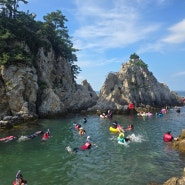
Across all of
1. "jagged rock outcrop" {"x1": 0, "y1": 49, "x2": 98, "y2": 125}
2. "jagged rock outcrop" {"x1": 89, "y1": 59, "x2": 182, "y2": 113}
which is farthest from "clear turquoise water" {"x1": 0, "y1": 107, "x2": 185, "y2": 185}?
"jagged rock outcrop" {"x1": 89, "y1": 59, "x2": 182, "y2": 113}

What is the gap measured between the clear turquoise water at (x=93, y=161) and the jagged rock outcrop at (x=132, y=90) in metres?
28.5

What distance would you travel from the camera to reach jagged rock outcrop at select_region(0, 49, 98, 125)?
1999 inches

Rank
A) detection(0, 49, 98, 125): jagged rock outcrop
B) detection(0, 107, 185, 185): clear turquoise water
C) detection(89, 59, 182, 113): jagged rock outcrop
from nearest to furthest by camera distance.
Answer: detection(0, 107, 185, 185): clear turquoise water < detection(0, 49, 98, 125): jagged rock outcrop < detection(89, 59, 182, 113): jagged rock outcrop

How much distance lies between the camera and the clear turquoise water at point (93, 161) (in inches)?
885

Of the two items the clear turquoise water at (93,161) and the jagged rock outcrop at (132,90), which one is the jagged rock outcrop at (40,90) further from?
the clear turquoise water at (93,161)

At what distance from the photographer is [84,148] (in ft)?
105

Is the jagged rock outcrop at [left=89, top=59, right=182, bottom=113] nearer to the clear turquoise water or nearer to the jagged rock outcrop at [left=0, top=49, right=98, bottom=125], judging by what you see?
the jagged rock outcrop at [left=0, top=49, right=98, bottom=125]

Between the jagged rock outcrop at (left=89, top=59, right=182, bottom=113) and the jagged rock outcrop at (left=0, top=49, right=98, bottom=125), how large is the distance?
6827mm

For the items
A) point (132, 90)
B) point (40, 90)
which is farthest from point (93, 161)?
point (132, 90)

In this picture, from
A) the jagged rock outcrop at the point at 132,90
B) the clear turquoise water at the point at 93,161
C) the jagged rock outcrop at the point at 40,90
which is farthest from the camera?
the jagged rock outcrop at the point at 132,90

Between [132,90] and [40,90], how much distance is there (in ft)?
95.0

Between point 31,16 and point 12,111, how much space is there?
3066cm

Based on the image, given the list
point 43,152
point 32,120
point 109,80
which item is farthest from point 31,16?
point 43,152

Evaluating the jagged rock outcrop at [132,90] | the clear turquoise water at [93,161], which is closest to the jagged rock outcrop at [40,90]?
the jagged rock outcrop at [132,90]
